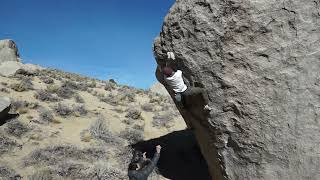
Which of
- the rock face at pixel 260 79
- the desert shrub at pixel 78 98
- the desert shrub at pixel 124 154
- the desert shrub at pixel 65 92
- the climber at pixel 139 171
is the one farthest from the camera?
the desert shrub at pixel 65 92

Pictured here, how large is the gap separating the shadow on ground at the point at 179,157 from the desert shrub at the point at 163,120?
1603 millimetres

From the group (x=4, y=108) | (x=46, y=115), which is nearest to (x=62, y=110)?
(x=46, y=115)

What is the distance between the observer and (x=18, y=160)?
1622 centimetres

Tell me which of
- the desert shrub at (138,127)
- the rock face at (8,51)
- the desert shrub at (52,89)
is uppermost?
the rock face at (8,51)

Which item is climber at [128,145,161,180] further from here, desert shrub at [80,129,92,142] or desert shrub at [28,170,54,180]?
desert shrub at [80,129,92,142]

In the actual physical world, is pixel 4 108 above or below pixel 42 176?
above

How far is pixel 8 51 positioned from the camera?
44.9m

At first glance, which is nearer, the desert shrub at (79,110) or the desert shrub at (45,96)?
the desert shrub at (79,110)

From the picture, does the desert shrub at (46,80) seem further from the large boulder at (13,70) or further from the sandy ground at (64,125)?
the large boulder at (13,70)

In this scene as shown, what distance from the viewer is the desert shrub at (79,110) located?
70.3 ft

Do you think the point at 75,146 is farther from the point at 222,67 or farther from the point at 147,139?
the point at 222,67

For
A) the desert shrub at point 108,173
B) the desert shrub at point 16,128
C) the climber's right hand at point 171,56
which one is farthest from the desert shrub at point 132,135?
the climber's right hand at point 171,56

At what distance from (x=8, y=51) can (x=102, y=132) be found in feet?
94.7

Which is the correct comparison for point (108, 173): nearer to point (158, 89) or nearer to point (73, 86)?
point (73, 86)
